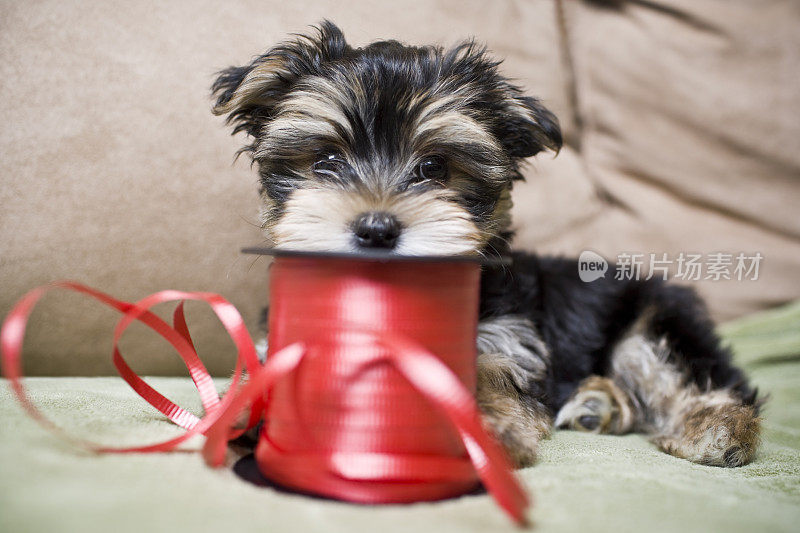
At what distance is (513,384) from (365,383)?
94cm

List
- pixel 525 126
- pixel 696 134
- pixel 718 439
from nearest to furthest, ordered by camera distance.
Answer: pixel 718 439 < pixel 525 126 < pixel 696 134

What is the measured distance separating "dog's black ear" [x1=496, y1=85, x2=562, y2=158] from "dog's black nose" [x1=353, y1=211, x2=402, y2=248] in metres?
0.67

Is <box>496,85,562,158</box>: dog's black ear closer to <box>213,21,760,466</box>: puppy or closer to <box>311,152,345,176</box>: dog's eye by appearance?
<box>213,21,760,466</box>: puppy

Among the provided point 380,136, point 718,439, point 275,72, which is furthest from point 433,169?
point 718,439

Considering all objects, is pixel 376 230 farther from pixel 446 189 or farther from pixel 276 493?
pixel 276 493

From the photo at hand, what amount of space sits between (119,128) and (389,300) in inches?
58.7

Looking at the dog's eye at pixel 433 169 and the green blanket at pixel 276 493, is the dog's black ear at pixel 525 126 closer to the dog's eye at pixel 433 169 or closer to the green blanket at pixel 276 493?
the dog's eye at pixel 433 169

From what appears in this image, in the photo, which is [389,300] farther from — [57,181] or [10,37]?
[10,37]

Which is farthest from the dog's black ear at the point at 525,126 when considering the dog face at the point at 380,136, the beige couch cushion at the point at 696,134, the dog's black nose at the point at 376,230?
the beige couch cushion at the point at 696,134

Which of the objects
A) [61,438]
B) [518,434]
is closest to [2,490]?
[61,438]

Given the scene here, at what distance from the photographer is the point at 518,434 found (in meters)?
1.45

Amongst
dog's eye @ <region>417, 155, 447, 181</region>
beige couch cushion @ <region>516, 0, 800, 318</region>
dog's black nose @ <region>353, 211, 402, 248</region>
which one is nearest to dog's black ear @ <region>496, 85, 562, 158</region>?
dog's eye @ <region>417, 155, 447, 181</region>

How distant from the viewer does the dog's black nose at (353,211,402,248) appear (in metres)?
1.60

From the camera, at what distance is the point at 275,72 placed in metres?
1.96
